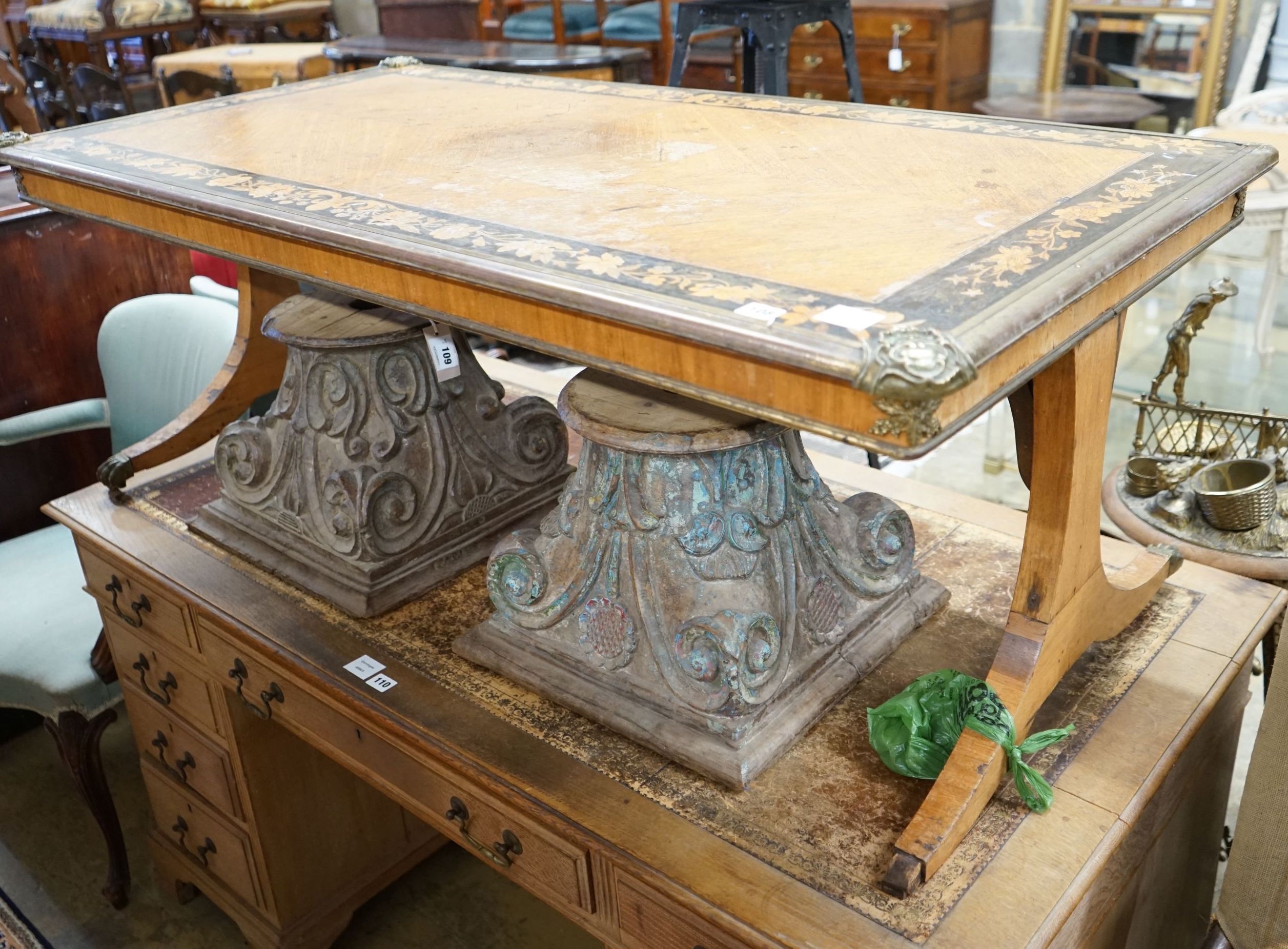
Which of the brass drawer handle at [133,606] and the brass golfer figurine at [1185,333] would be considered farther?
the brass golfer figurine at [1185,333]

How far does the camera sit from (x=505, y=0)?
20.4 feet

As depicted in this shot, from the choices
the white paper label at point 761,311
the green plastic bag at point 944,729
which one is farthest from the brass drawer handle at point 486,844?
the white paper label at point 761,311

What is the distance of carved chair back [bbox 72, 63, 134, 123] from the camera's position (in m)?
6.63

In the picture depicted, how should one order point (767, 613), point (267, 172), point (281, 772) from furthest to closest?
point (281, 772), point (267, 172), point (767, 613)

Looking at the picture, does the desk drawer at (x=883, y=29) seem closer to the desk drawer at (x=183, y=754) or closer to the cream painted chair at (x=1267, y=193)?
the cream painted chair at (x=1267, y=193)

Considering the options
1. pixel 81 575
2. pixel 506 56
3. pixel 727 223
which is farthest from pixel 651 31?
pixel 727 223

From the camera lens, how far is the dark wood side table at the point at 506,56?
Answer: 177 inches

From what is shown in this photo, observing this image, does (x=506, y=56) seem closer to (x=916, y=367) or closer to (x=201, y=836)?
(x=201, y=836)

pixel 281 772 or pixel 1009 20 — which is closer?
pixel 281 772

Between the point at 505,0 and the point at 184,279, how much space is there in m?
4.01

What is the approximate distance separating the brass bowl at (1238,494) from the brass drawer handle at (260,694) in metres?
1.58

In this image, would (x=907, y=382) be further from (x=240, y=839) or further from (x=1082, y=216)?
(x=240, y=839)

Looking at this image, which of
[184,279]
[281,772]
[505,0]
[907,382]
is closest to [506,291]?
[907,382]

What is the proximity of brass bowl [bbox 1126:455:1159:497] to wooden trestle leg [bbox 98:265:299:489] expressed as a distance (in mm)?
1583
